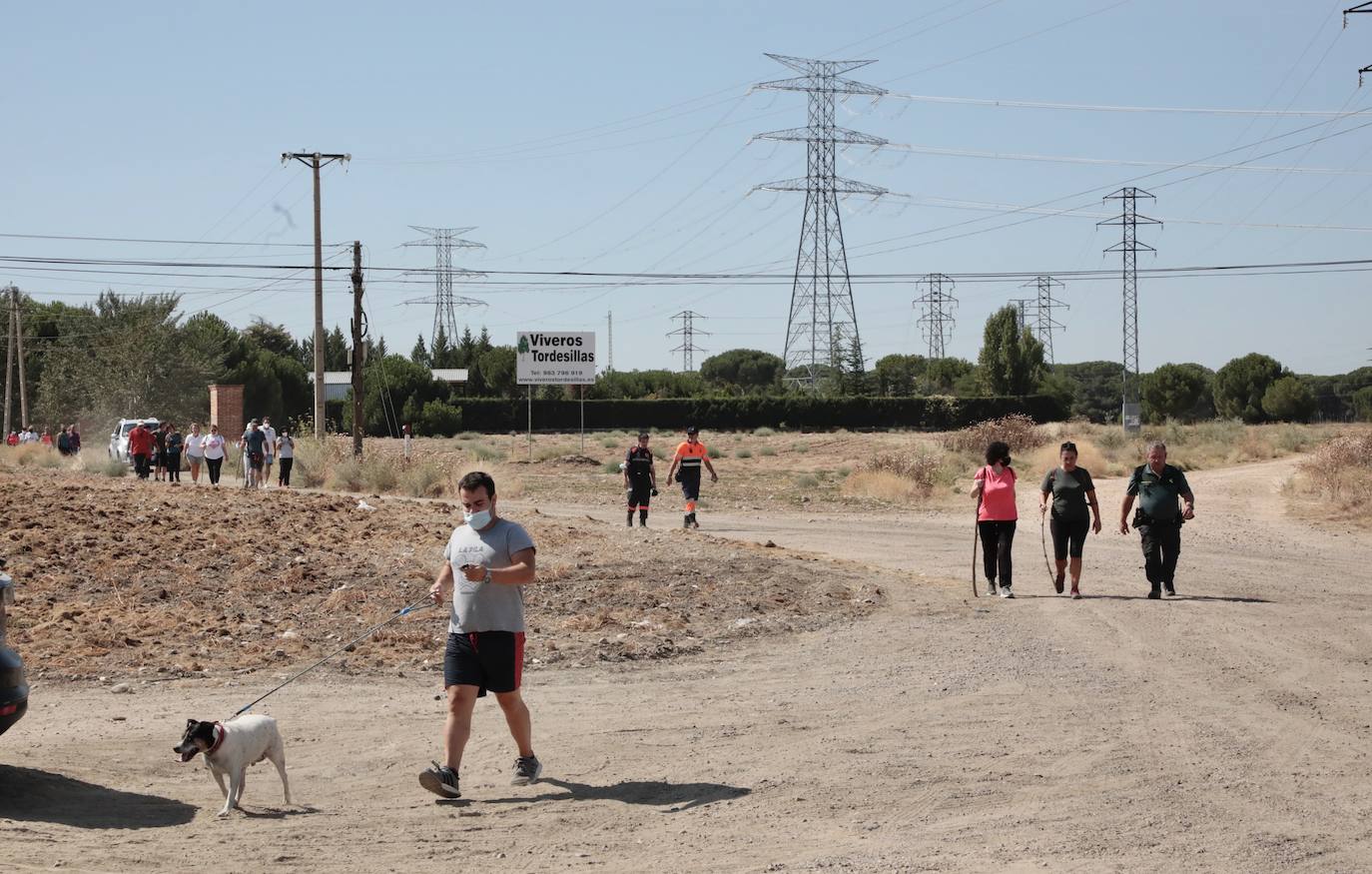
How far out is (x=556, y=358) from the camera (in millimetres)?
56125

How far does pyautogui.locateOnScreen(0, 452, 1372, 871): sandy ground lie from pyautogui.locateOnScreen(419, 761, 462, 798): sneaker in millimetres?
91

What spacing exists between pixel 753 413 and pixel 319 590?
66.8 m

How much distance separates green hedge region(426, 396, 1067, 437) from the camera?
265ft

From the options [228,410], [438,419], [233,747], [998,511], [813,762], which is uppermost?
[228,410]

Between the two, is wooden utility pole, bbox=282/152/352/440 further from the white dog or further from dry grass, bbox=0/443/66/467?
the white dog

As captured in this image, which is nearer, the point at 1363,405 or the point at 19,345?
the point at 19,345

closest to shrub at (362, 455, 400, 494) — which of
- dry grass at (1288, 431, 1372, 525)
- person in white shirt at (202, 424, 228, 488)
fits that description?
person in white shirt at (202, 424, 228, 488)

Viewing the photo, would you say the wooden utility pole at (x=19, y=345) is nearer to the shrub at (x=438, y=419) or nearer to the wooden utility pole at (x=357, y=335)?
the shrub at (x=438, y=419)

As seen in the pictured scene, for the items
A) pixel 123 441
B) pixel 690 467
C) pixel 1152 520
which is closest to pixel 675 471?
pixel 690 467

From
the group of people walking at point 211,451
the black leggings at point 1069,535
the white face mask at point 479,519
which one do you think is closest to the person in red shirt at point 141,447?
the group of people walking at point 211,451

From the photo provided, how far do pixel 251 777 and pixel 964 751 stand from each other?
163 inches

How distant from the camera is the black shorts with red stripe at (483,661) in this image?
754 centimetres

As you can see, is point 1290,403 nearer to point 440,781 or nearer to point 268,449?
point 268,449

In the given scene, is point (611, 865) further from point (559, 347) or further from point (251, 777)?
point (559, 347)
